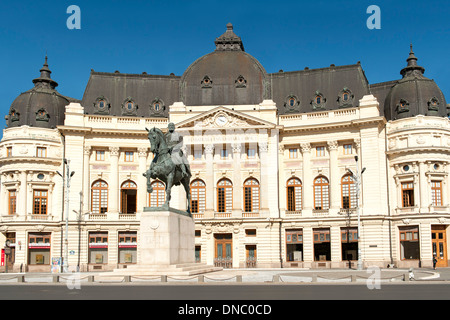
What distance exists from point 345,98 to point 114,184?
91.0 feet

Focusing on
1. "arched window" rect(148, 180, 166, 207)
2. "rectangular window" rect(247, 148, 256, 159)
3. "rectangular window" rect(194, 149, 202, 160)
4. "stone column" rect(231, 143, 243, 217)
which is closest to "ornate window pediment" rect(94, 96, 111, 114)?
"arched window" rect(148, 180, 166, 207)

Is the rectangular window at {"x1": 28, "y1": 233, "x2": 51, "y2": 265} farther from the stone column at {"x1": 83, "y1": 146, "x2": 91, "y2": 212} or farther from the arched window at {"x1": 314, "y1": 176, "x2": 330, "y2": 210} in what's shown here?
the arched window at {"x1": 314, "y1": 176, "x2": 330, "y2": 210}

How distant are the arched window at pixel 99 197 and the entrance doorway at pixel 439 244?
117 feet

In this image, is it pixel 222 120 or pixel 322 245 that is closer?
pixel 322 245

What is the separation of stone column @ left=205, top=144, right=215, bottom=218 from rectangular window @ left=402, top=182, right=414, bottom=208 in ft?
67.5

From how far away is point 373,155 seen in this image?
65.3m

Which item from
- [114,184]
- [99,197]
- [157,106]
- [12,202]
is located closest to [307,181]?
[157,106]

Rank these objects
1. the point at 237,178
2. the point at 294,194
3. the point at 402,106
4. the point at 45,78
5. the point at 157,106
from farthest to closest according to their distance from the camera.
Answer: the point at 45,78 < the point at 157,106 < the point at 294,194 < the point at 237,178 < the point at 402,106

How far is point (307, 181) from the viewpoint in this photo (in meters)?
68.1

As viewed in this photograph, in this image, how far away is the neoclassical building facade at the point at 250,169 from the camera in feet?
211

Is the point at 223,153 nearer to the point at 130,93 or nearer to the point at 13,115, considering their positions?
the point at 130,93
